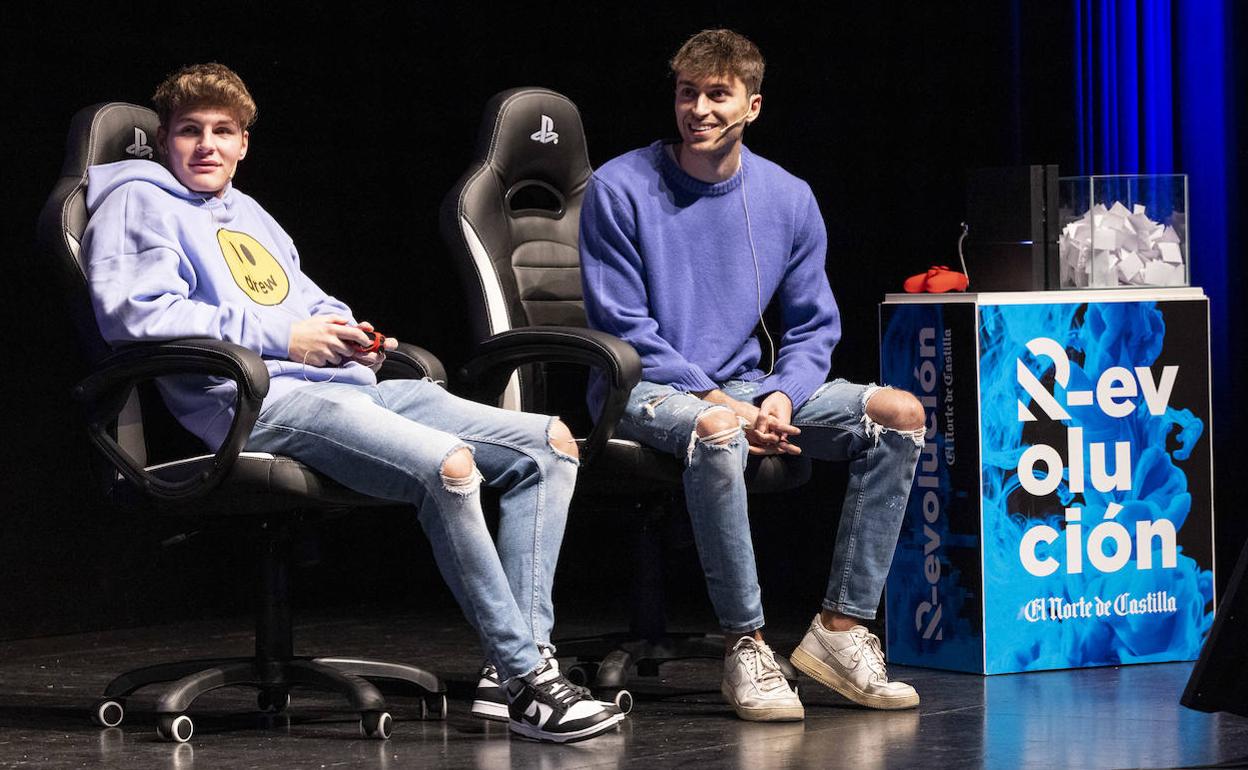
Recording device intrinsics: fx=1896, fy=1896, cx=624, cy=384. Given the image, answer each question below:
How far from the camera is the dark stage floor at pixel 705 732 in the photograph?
10.00ft

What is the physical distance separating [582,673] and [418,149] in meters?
2.10

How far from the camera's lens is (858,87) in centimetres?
508

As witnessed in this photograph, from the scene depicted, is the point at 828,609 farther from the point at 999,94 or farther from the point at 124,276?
the point at 999,94

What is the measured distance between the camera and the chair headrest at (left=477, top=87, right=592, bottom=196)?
3.89 meters

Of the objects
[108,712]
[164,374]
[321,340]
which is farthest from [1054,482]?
[108,712]

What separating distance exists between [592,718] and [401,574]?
7.53 feet

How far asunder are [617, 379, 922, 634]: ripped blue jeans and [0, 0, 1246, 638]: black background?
4.32 ft

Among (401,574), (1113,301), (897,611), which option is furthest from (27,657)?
(1113,301)

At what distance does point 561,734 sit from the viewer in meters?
3.17

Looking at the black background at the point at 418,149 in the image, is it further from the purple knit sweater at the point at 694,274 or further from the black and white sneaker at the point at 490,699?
the black and white sneaker at the point at 490,699

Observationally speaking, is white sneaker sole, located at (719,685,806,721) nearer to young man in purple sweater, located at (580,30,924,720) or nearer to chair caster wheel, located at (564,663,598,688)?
young man in purple sweater, located at (580,30,924,720)

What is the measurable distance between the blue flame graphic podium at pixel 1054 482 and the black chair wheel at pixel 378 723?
4.14 feet

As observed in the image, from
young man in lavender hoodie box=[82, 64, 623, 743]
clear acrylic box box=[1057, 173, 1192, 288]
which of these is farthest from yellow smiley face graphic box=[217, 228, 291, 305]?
clear acrylic box box=[1057, 173, 1192, 288]

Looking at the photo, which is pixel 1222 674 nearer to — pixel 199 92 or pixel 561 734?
pixel 561 734
